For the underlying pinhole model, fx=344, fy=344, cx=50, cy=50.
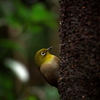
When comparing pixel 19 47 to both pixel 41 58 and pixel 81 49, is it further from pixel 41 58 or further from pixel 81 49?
pixel 81 49

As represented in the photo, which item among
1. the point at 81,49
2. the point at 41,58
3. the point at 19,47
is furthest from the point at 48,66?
the point at 19,47

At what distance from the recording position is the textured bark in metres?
3.26

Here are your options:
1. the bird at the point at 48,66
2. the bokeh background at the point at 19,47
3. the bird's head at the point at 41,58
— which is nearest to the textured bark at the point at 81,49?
the bird at the point at 48,66

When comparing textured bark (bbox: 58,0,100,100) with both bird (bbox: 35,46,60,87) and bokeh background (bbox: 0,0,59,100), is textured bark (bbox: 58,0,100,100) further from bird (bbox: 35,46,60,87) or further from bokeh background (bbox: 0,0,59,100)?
bokeh background (bbox: 0,0,59,100)

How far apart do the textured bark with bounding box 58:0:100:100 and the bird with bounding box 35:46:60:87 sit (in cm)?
85

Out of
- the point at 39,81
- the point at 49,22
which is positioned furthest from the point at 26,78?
the point at 39,81

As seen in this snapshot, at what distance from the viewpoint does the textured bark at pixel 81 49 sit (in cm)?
326

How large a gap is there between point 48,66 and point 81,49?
1314mm

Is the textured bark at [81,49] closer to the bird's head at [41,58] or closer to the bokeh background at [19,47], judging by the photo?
the bird's head at [41,58]

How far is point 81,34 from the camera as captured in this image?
333 centimetres

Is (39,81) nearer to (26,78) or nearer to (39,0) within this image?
(39,0)

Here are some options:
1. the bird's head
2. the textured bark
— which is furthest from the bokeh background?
the textured bark

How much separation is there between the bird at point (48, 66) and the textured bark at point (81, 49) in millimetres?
851

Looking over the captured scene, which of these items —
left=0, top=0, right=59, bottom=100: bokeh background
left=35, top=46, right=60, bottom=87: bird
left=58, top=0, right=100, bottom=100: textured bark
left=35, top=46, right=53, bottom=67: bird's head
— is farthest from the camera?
left=0, top=0, right=59, bottom=100: bokeh background
